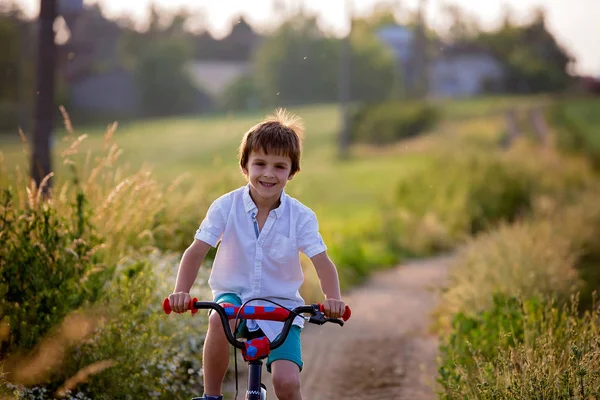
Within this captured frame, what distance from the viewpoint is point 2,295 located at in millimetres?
5500

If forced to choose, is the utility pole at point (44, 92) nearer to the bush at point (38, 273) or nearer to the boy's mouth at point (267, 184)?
the bush at point (38, 273)

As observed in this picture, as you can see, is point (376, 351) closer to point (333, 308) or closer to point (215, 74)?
point (333, 308)

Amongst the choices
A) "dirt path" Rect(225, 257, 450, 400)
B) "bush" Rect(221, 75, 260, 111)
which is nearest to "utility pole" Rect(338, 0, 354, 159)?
"bush" Rect(221, 75, 260, 111)

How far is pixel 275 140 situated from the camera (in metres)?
4.49

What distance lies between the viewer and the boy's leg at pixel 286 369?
423cm

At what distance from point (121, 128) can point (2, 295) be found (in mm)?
48688

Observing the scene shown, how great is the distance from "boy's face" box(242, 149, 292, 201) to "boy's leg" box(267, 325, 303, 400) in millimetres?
702

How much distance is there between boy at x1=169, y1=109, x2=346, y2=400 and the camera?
4.46m

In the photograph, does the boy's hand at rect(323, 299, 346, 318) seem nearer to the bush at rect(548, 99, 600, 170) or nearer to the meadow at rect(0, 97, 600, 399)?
the meadow at rect(0, 97, 600, 399)

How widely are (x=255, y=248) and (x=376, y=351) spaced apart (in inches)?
175

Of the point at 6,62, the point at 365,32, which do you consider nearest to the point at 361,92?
the point at 365,32

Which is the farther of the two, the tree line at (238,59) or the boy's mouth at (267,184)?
the tree line at (238,59)

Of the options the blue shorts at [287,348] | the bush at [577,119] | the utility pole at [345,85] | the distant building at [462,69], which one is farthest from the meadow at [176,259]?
the distant building at [462,69]

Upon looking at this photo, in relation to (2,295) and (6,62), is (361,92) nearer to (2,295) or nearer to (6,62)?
(6,62)
